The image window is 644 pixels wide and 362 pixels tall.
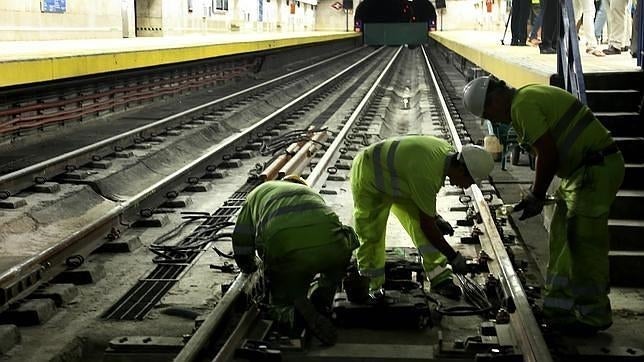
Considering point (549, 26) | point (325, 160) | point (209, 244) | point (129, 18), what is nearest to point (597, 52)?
point (549, 26)

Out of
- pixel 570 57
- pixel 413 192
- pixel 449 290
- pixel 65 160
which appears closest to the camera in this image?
pixel 413 192

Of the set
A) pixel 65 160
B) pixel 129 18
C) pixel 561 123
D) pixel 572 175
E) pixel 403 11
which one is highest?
pixel 403 11

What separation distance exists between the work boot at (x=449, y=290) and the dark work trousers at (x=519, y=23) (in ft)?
28.4

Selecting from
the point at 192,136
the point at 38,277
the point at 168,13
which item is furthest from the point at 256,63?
the point at 38,277

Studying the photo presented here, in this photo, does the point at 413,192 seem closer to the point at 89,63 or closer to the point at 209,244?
the point at 209,244

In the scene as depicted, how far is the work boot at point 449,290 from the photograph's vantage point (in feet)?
18.1

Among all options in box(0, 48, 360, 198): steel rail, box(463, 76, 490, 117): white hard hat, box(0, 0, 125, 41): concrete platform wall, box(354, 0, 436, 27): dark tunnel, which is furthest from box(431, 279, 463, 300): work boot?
box(354, 0, 436, 27): dark tunnel

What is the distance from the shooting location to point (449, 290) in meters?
5.53

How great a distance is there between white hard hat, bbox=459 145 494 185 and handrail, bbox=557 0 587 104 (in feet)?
5.03

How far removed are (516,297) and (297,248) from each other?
1.31 meters

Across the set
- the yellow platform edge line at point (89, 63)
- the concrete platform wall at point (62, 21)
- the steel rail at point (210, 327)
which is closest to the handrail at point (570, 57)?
the steel rail at point (210, 327)

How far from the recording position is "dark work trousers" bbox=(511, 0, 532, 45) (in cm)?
1341

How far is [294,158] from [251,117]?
20.3 ft

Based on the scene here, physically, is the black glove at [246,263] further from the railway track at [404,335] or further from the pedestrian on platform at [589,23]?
the pedestrian on platform at [589,23]
